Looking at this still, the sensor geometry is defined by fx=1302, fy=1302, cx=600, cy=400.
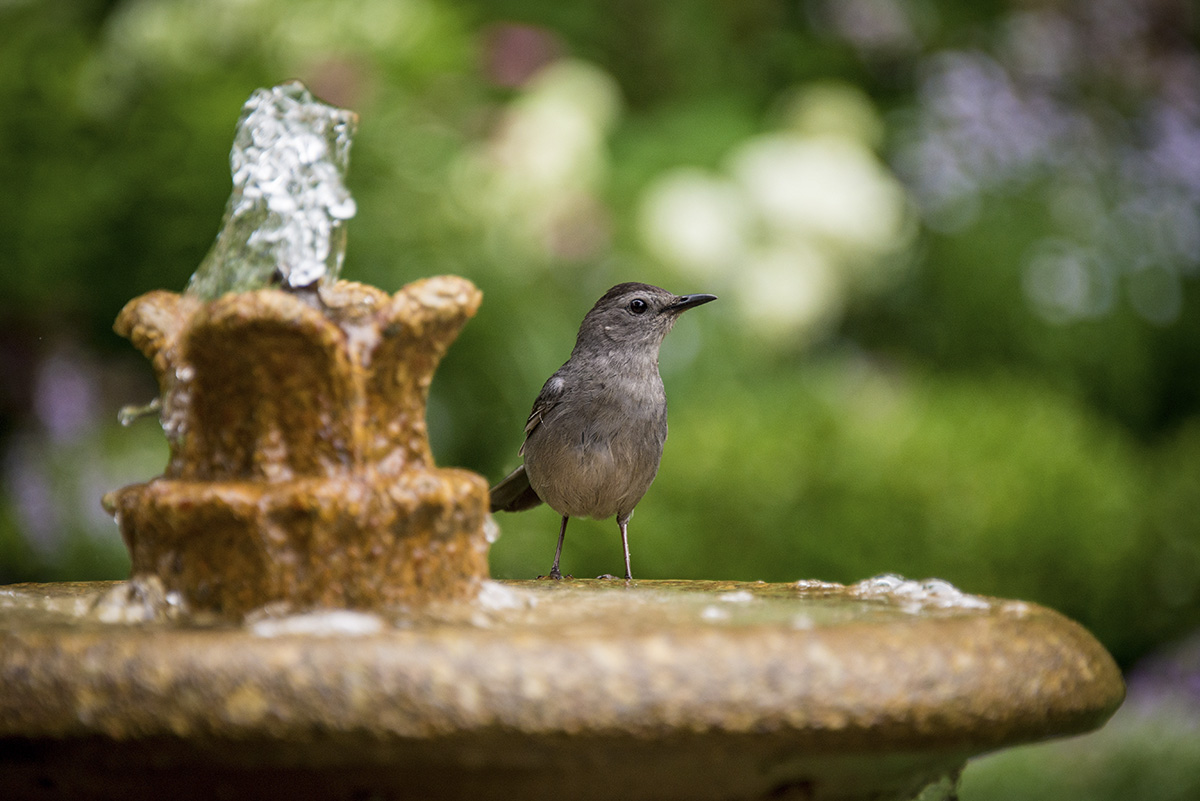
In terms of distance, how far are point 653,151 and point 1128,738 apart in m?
5.99

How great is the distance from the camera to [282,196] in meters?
2.28

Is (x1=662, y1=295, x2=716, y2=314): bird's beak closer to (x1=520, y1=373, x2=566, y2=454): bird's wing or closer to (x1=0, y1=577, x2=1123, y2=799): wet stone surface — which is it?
(x1=520, y1=373, x2=566, y2=454): bird's wing

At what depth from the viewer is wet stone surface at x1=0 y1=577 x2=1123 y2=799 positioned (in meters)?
1.34

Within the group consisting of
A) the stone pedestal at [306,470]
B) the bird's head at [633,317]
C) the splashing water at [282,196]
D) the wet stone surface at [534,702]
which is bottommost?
the wet stone surface at [534,702]

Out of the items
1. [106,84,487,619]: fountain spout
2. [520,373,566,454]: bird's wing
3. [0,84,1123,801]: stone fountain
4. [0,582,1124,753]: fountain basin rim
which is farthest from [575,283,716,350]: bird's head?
[0,582,1124,753]: fountain basin rim

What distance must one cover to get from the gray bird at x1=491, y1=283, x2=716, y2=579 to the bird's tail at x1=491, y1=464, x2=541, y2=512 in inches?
7.4

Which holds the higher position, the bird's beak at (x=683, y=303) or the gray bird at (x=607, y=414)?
the bird's beak at (x=683, y=303)

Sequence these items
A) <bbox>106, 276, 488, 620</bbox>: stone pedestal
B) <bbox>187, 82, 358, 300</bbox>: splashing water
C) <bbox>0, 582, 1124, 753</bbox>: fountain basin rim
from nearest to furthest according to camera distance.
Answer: <bbox>0, 582, 1124, 753</bbox>: fountain basin rim, <bbox>106, 276, 488, 620</bbox>: stone pedestal, <bbox>187, 82, 358, 300</bbox>: splashing water

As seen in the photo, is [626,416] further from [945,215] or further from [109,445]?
[945,215]

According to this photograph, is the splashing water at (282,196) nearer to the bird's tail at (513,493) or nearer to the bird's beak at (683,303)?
the bird's beak at (683,303)

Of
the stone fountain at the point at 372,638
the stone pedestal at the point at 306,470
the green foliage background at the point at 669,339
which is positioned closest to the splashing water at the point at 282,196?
the stone fountain at the point at 372,638

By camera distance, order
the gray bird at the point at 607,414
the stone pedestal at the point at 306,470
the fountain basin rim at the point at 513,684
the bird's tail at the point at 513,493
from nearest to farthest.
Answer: the fountain basin rim at the point at 513,684, the stone pedestal at the point at 306,470, the gray bird at the point at 607,414, the bird's tail at the point at 513,493

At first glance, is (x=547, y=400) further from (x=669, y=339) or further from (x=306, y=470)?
(x=669, y=339)

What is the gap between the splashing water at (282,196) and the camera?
221 centimetres
